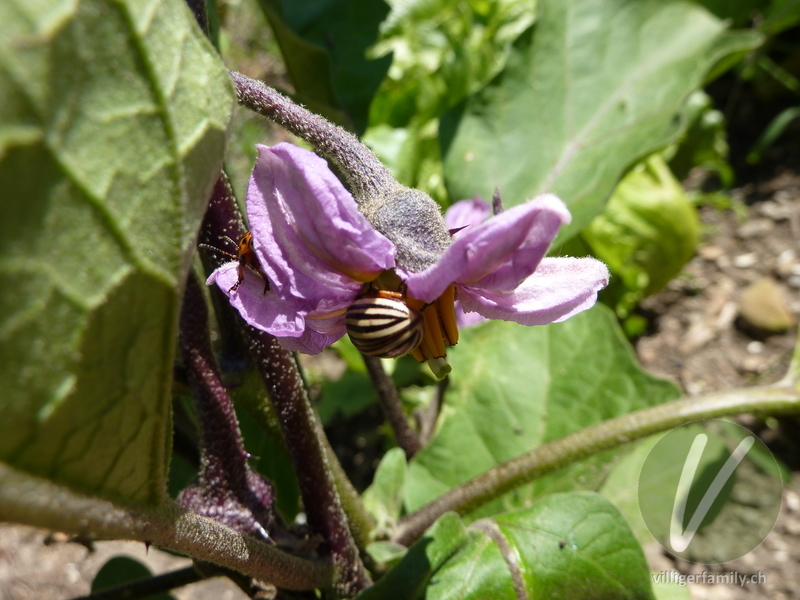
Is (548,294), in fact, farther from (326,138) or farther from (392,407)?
(392,407)

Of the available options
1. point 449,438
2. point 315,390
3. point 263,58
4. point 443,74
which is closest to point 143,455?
point 449,438

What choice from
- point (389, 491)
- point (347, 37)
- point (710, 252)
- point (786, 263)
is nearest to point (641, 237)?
point (710, 252)

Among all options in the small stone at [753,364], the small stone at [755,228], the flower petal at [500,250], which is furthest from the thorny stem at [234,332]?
the small stone at [755,228]

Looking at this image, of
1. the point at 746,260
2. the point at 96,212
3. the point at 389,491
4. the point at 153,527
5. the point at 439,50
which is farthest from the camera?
the point at 439,50

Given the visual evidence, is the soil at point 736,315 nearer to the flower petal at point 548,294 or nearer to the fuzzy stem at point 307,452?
the fuzzy stem at point 307,452

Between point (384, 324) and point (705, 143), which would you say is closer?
point (384, 324)

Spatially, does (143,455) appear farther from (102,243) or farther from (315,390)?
(315,390)
